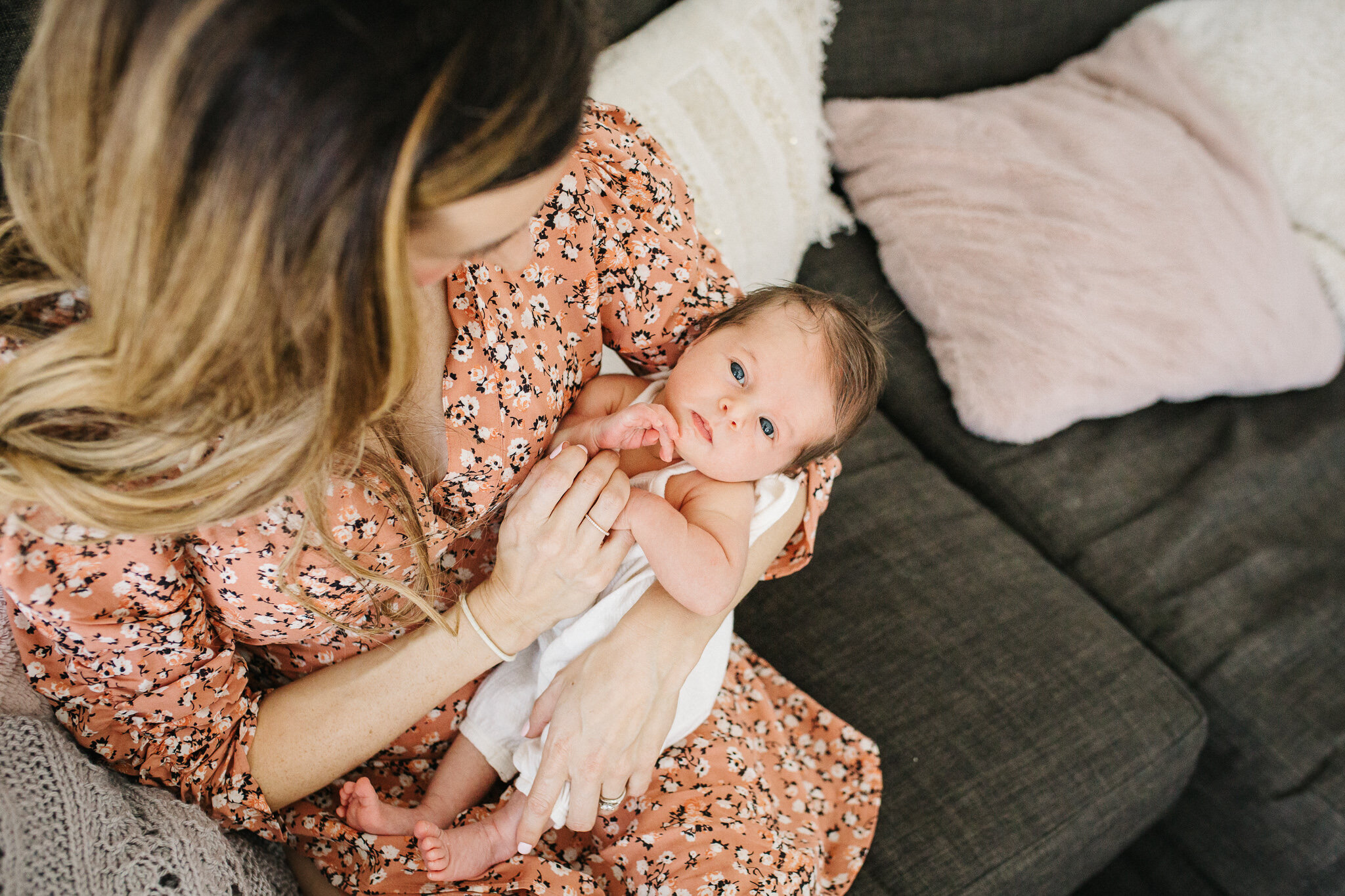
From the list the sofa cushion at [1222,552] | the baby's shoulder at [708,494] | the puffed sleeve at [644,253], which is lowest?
the sofa cushion at [1222,552]

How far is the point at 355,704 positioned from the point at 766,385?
578 millimetres

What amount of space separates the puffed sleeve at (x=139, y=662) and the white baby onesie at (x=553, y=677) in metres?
0.25

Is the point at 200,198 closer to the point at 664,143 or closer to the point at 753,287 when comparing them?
the point at 664,143

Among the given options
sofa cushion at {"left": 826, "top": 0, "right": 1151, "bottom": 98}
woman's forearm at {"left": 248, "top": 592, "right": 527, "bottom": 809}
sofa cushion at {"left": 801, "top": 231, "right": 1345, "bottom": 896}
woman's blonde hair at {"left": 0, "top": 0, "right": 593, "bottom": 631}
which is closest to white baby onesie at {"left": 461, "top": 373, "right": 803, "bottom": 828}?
woman's forearm at {"left": 248, "top": 592, "right": 527, "bottom": 809}

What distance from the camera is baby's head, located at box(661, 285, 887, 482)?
40.3 inches

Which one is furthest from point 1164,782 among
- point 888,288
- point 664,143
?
point 664,143

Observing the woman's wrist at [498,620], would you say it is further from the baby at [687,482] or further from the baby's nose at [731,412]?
the baby's nose at [731,412]

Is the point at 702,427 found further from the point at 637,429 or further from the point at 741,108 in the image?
the point at 741,108

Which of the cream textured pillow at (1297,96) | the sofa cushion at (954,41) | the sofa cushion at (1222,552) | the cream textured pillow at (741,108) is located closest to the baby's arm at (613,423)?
the cream textured pillow at (741,108)

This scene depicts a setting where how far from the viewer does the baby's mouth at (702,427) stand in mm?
1022

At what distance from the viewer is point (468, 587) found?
3.51 feet

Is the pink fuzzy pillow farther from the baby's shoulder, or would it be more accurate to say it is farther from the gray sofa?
the baby's shoulder

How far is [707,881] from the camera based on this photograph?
93cm

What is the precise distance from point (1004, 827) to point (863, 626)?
13.5 inches
